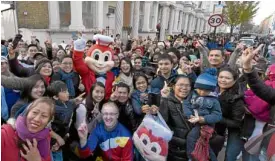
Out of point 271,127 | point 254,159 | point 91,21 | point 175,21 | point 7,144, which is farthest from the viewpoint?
point 175,21

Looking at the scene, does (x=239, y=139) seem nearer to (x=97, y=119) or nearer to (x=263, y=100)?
(x=263, y=100)

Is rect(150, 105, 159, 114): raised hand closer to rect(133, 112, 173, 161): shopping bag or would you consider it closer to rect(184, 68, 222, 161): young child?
rect(133, 112, 173, 161): shopping bag

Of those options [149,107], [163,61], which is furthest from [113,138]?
[163,61]

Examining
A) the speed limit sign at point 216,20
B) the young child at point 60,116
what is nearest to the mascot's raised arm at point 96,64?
the young child at point 60,116

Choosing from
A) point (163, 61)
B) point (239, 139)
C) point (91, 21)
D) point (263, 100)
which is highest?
point (91, 21)

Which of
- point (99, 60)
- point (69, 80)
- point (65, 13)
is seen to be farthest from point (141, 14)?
point (69, 80)

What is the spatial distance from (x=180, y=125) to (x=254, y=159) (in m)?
1.07

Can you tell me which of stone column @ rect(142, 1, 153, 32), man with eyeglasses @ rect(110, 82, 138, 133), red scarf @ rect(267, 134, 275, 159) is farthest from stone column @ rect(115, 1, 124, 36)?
red scarf @ rect(267, 134, 275, 159)

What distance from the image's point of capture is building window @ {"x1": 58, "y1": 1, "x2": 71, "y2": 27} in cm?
1459

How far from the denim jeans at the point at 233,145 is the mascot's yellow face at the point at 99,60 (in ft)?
6.80

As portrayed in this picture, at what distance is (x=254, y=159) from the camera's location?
2.80m

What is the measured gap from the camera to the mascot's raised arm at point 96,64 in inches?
150

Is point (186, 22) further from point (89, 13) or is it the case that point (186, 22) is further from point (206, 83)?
point (206, 83)

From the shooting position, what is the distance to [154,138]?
2451 millimetres
